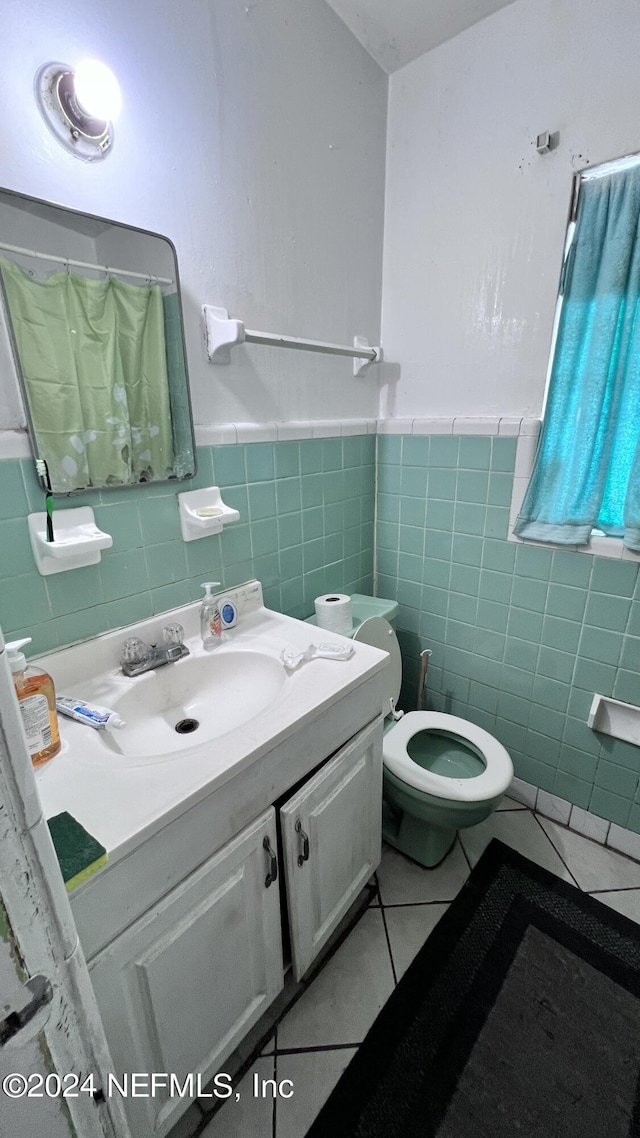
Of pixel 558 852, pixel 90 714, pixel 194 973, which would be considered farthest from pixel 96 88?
pixel 558 852

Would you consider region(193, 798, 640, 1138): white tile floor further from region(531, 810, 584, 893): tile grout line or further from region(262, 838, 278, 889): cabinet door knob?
region(262, 838, 278, 889): cabinet door knob

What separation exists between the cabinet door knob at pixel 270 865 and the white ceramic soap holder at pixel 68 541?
67 cm

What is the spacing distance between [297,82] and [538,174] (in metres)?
0.69

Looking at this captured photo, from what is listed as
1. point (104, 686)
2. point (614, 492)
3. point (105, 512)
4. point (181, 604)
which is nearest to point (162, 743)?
point (104, 686)

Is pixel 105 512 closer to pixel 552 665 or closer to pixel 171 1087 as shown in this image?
pixel 171 1087

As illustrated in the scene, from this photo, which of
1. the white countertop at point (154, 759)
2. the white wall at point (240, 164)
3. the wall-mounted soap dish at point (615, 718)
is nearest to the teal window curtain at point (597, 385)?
the wall-mounted soap dish at point (615, 718)

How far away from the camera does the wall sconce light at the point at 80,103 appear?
80 centimetres

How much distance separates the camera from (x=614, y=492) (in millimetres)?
1333

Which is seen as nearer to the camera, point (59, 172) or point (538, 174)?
point (59, 172)

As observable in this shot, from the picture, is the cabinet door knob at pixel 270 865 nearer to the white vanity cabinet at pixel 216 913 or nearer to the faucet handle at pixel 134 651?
Result: the white vanity cabinet at pixel 216 913

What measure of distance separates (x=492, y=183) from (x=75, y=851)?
185 centimetres

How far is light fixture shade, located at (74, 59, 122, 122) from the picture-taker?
2.68 feet

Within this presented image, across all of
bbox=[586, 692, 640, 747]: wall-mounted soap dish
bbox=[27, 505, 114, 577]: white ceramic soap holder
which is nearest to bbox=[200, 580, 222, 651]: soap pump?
bbox=[27, 505, 114, 577]: white ceramic soap holder

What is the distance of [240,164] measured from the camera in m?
1.13
